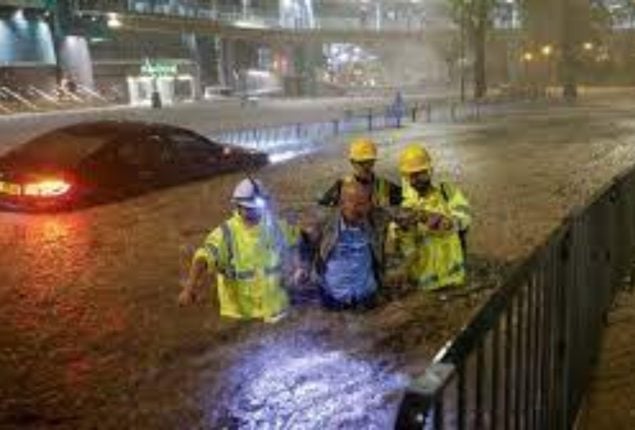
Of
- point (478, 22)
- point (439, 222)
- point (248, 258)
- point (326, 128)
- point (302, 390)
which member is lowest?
point (326, 128)

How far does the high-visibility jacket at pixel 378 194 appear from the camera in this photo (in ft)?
26.1

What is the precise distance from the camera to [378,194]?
8141mm

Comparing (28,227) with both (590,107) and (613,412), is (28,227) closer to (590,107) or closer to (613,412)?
(613,412)

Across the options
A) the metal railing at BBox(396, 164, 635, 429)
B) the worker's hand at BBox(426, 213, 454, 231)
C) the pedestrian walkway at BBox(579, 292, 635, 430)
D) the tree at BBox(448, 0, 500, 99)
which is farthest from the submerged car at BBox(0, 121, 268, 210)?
the tree at BBox(448, 0, 500, 99)

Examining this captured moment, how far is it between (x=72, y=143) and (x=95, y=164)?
547mm

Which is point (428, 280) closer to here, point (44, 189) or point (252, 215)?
point (252, 215)

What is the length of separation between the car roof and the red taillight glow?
0.94 feet

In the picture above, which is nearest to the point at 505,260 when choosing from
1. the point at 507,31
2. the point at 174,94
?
the point at 174,94

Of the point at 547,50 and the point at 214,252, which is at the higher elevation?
the point at 547,50

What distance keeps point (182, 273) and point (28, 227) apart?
12.7 feet

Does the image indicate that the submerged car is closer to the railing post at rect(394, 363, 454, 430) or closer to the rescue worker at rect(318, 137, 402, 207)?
the rescue worker at rect(318, 137, 402, 207)

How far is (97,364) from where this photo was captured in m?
6.71

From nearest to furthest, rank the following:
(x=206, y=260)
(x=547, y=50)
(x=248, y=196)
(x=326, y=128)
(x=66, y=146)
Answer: (x=206, y=260) < (x=248, y=196) < (x=66, y=146) < (x=326, y=128) < (x=547, y=50)

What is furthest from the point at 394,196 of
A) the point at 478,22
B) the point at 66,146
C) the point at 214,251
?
the point at 478,22
